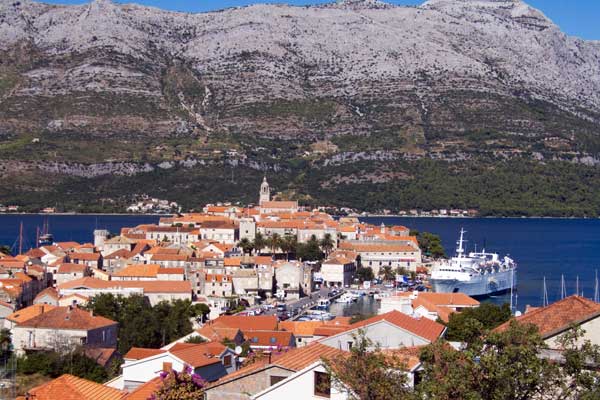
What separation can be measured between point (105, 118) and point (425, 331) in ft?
556

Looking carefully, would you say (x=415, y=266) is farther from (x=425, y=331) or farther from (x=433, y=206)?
A: (x=433, y=206)

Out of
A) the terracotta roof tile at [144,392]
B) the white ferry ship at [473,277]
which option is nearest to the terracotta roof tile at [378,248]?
the white ferry ship at [473,277]

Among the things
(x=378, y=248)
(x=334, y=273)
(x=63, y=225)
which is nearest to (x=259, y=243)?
(x=334, y=273)

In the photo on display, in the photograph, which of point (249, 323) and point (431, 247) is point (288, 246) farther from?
point (249, 323)

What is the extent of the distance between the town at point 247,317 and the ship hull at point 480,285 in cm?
147

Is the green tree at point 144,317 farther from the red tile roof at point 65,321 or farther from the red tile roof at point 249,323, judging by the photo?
the red tile roof at point 249,323

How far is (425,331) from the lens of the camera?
17875mm

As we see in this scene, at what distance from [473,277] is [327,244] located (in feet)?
38.7

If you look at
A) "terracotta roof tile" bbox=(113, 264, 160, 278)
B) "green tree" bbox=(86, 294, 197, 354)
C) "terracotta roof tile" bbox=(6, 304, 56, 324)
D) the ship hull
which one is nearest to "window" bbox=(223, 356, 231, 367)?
"green tree" bbox=(86, 294, 197, 354)

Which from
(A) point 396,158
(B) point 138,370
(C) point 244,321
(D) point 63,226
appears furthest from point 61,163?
(B) point 138,370

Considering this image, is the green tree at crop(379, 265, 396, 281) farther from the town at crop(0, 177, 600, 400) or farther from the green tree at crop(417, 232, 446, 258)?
the green tree at crop(417, 232, 446, 258)

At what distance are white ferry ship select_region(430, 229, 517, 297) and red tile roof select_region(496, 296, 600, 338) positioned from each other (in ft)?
175

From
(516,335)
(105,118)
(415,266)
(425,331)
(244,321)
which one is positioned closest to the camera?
(516,335)

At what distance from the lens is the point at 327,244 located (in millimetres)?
75125
